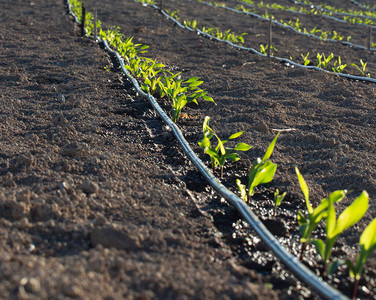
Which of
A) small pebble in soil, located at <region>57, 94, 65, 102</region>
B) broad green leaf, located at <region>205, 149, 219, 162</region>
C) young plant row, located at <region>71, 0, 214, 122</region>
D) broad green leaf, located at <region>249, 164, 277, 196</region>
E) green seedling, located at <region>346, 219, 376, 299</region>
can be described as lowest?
small pebble in soil, located at <region>57, 94, 65, 102</region>

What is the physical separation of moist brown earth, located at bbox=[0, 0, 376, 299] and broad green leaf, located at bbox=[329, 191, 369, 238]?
24cm

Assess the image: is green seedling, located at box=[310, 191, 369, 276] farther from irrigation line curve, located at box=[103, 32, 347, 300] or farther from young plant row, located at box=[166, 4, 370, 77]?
young plant row, located at box=[166, 4, 370, 77]

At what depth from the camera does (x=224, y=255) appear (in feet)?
6.08

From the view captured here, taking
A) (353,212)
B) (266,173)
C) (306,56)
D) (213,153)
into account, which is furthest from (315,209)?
(306,56)

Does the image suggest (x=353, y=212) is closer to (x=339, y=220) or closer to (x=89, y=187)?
(x=339, y=220)

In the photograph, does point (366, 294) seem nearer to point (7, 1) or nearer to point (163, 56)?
point (163, 56)

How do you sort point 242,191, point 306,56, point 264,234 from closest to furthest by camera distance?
point 264,234 < point 242,191 < point 306,56

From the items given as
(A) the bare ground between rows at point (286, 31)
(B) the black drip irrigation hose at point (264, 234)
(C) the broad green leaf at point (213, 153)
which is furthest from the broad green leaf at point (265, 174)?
(A) the bare ground between rows at point (286, 31)

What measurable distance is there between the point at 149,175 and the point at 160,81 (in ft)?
6.12

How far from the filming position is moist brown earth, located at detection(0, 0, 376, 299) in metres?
1.60

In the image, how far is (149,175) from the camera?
2568 millimetres

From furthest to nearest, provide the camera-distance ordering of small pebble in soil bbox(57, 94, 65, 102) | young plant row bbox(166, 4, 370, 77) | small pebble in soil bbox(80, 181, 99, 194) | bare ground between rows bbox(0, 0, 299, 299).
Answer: young plant row bbox(166, 4, 370, 77), small pebble in soil bbox(57, 94, 65, 102), small pebble in soil bbox(80, 181, 99, 194), bare ground between rows bbox(0, 0, 299, 299)

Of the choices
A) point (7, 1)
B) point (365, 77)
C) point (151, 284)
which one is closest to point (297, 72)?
point (365, 77)

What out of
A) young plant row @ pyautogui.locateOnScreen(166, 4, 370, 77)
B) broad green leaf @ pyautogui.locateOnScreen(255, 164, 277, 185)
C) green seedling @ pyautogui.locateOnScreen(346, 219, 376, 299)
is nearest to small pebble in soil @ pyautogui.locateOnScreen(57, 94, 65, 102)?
broad green leaf @ pyautogui.locateOnScreen(255, 164, 277, 185)
